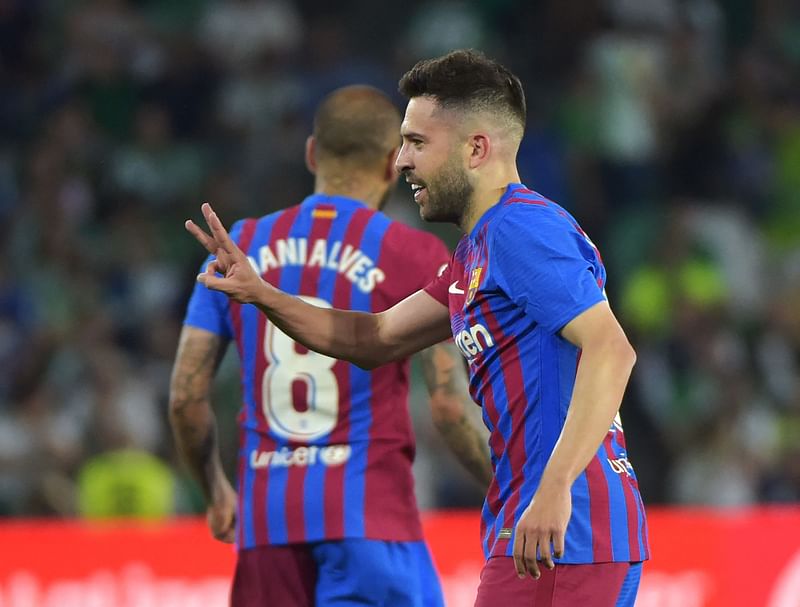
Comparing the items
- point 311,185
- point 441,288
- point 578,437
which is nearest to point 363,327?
point 441,288

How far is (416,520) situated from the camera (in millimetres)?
4344

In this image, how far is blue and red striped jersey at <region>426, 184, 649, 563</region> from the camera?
3.16 meters

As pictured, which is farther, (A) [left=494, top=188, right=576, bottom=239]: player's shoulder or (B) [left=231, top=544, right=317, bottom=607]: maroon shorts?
(B) [left=231, top=544, right=317, bottom=607]: maroon shorts

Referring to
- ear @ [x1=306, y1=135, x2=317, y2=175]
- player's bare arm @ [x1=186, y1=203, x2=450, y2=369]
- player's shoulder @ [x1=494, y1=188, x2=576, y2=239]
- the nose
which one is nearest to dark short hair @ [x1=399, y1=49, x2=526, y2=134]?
the nose

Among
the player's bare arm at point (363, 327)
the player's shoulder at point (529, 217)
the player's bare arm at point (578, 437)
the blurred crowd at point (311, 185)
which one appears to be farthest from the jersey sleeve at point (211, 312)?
the blurred crowd at point (311, 185)

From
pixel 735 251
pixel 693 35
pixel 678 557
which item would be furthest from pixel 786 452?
pixel 693 35

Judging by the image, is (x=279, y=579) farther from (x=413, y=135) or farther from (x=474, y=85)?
(x=474, y=85)

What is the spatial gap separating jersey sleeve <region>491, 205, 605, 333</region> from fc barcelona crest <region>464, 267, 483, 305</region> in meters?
0.07

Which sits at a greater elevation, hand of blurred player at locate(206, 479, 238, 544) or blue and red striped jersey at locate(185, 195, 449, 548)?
blue and red striped jersey at locate(185, 195, 449, 548)

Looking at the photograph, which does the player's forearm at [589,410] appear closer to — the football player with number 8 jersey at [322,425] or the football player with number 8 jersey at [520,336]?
the football player with number 8 jersey at [520,336]

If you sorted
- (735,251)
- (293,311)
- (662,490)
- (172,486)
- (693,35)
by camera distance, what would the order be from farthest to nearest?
(693,35) < (735,251) < (662,490) < (172,486) < (293,311)

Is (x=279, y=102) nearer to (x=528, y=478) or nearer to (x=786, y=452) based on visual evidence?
(x=786, y=452)

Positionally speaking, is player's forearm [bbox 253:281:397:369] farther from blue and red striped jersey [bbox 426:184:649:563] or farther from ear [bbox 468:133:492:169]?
ear [bbox 468:133:492:169]

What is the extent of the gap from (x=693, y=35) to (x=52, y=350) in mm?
5634
